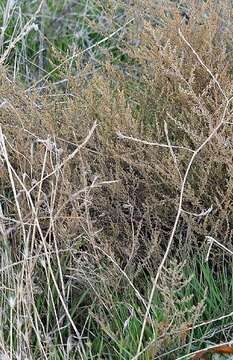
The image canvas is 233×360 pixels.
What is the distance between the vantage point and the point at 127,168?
2141 mm

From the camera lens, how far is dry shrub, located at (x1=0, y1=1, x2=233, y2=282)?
1.98 metres

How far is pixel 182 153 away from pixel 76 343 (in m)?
0.56

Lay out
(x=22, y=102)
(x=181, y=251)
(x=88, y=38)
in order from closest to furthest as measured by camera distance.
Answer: (x=181, y=251) → (x=22, y=102) → (x=88, y=38)

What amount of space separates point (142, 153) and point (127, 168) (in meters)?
0.12

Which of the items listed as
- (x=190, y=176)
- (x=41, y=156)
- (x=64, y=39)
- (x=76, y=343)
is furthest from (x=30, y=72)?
(x=76, y=343)

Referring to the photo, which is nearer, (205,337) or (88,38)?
(205,337)

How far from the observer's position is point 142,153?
204 cm

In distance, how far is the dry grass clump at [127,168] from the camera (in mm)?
1952

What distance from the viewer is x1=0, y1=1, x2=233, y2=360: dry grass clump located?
1.95m

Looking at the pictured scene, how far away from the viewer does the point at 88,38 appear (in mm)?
3129

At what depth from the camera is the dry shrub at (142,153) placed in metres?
1.98

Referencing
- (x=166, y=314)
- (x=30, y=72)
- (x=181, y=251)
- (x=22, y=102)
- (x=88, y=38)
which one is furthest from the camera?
(x=88, y=38)

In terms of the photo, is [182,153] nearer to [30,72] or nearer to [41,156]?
[41,156]

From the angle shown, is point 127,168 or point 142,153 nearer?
point 142,153
